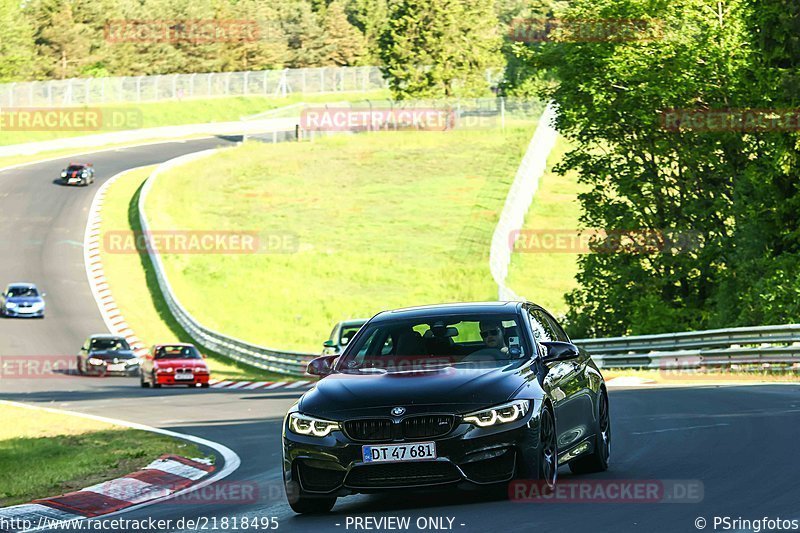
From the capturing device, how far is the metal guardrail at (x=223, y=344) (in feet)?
136

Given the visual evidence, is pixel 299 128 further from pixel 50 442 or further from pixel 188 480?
pixel 188 480

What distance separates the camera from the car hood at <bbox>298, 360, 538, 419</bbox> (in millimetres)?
9500

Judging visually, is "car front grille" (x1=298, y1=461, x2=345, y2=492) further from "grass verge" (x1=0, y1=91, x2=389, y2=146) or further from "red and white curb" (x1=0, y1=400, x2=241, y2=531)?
"grass verge" (x1=0, y1=91, x2=389, y2=146)

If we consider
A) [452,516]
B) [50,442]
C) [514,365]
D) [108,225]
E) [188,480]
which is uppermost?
[514,365]

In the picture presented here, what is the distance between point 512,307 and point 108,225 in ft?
187

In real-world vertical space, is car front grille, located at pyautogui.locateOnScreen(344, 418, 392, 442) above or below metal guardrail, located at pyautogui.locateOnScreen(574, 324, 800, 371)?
above

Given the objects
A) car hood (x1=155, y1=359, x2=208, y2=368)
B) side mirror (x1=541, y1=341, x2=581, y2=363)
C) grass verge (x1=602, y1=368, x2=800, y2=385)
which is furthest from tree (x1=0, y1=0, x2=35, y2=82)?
side mirror (x1=541, y1=341, x2=581, y2=363)

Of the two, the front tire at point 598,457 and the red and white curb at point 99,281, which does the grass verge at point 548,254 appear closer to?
the red and white curb at point 99,281

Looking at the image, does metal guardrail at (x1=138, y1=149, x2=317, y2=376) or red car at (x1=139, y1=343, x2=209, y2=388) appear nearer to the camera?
red car at (x1=139, y1=343, x2=209, y2=388)

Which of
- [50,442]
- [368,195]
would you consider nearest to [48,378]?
[50,442]

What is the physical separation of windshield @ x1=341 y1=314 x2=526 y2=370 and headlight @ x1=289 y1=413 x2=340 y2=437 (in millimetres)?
911

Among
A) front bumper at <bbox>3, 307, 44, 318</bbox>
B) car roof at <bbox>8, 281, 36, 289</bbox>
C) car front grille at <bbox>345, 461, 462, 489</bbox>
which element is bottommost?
front bumper at <bbox>3, 307, 44, 318</bbox>

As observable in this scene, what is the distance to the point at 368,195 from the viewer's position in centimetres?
7469

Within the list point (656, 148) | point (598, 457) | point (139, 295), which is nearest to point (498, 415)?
point (598, 457)
